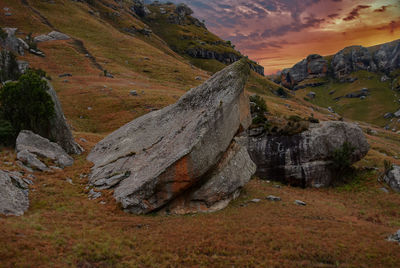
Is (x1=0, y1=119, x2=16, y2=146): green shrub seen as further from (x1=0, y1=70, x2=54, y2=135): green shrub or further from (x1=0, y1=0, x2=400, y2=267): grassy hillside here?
(x1=0, y1=0, x2=400, y2=267): grassy hillside

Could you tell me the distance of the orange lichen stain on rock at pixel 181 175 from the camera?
805 inches

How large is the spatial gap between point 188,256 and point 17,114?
29.9 m

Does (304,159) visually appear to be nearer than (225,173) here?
No

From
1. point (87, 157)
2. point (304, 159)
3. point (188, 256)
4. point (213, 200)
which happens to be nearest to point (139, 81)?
point (87, 157)

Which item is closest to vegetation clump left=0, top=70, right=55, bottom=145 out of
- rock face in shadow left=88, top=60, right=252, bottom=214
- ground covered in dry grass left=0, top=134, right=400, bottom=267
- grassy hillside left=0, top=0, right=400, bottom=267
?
grassy hillside left=0, top=0, right=400, bottom=267

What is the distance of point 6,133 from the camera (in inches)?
1091

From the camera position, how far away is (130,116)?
65.3 metres

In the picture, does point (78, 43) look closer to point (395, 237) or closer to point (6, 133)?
point (6, 133)

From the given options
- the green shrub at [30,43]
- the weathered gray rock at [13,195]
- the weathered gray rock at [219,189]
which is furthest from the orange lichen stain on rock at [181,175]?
the green shrub at [30,43]

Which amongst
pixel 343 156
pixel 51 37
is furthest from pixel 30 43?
pixel 343 156

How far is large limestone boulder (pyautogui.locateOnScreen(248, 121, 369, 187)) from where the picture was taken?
36.5 meters

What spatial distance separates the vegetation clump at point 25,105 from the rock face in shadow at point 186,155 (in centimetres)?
888

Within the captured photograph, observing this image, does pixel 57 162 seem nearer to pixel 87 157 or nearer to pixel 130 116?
pixel 87 157

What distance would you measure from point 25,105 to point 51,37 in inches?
4952
